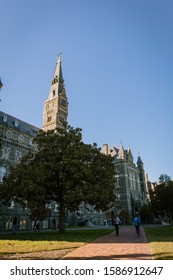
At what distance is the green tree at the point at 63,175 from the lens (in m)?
22.8

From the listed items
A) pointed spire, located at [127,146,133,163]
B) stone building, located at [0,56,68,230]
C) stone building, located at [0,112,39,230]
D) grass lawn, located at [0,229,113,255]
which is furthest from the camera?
pointed spire, located at [127,146,133,163]

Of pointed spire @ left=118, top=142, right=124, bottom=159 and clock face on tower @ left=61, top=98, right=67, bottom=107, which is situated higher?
clock face on tower @ left=61, top=98, right=67, bottom=107

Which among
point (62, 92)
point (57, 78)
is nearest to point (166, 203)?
point (62, 92)

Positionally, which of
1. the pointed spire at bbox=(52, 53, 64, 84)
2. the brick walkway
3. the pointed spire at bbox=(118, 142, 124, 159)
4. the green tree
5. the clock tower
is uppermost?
the pointed spire at bbox=(52, 53, 64, 84)

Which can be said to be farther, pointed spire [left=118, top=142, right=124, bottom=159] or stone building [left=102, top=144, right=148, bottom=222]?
pointed spire [left=118, top=142, right=124, bottom=159]

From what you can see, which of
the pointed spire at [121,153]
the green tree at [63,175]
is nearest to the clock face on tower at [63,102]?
the pointed spire at [121,153]

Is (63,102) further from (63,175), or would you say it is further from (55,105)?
(63,175)

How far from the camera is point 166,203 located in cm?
4838

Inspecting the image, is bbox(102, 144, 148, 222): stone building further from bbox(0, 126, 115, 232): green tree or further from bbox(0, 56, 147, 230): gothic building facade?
bbox(0, 126, 115, 232): green tree

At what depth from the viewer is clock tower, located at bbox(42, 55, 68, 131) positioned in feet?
213

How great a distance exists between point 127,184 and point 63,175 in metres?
54.7

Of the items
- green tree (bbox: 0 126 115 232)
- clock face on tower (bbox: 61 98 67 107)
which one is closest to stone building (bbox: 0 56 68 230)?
clock face on tower (bbox: 61 98 67 107)

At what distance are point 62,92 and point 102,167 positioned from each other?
5012 cm

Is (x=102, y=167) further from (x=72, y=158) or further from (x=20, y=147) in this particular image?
(x=20, y=147)
